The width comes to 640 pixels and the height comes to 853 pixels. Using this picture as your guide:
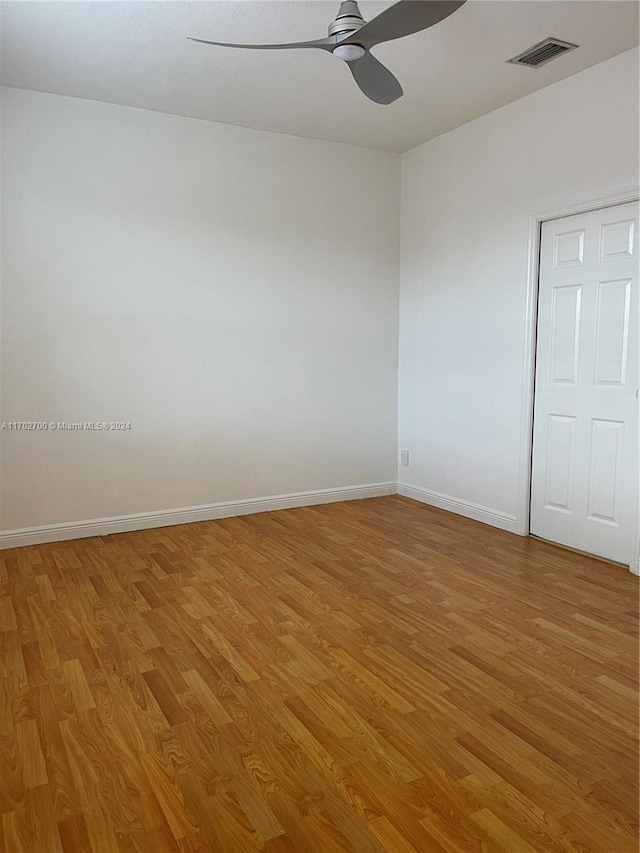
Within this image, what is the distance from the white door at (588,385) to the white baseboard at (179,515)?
5.30 feet

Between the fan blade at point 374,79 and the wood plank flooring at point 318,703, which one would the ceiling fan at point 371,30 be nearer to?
the fan blade at point 374,79

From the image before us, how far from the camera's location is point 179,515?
4500 millimetres

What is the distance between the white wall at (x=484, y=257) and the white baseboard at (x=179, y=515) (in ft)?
1.98

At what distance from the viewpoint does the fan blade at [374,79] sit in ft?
8.70

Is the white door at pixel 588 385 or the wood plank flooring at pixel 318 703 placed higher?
the white door at pixel 588 385

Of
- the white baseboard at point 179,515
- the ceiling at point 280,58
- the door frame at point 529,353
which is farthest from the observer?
the white baseboard at point 179,515

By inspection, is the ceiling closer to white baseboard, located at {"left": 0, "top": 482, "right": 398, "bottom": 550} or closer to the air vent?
the air vent

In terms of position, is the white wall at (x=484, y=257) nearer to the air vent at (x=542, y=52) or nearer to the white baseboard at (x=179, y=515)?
the air vent at (x=542, y=52)

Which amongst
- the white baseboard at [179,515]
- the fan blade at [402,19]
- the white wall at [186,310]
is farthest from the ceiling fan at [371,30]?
the white baseboard at [179,515]

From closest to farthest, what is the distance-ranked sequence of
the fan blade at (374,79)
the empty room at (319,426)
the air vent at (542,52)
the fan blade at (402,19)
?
1. the empty room at (319,426)
2. the fan blade at (402,19)
3. the fan blade at (374,79)
4. the air vent at (542,52)

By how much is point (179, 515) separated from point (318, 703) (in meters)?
2.53

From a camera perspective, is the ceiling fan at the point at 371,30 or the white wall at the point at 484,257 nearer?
the ceiling fan at the point at 371,30
